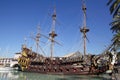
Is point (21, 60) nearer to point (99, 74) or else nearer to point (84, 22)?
point (84, 22)

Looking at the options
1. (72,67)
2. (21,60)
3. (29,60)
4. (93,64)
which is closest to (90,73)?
(93,64)

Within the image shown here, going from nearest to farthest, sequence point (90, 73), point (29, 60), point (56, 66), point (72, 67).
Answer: point (90, 73) → point (72, 67) → point (56, 66) → point (29, 60)

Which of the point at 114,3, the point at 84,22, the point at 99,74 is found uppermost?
the point at 84,22

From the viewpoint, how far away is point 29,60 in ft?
203

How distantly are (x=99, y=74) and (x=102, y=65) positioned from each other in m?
2.13

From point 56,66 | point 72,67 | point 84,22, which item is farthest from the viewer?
point 84,22

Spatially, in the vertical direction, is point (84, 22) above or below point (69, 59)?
above

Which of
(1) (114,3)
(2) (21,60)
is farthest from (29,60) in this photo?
(1) (114,3)

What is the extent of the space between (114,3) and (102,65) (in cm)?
2596

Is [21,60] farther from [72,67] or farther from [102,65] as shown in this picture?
[102,65]

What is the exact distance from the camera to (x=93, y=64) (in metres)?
44.2

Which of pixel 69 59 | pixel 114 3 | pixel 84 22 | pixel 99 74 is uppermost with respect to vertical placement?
pixel 84 22

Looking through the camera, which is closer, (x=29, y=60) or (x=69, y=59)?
(x=69, y=59)

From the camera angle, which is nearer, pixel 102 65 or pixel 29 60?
pixel 102 65
